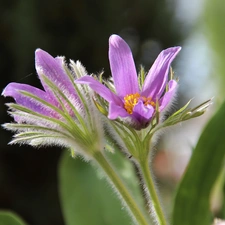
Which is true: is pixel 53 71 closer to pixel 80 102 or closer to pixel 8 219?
pixel 80 102

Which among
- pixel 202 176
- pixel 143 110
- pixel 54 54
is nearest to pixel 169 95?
pixel 143 110

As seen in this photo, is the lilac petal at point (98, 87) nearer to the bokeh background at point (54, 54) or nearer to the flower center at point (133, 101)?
the flower center at point (133, 101)

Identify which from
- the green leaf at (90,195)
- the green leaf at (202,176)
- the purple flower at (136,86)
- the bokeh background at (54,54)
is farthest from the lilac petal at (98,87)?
the bokeh background at (54,54)

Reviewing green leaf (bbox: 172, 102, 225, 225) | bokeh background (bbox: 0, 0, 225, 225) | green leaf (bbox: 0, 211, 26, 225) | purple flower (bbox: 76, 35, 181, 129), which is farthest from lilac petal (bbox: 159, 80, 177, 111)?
bokeh background (bbox: 0, 0, 225, 225)

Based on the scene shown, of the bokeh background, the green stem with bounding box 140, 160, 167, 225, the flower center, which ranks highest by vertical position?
the flower center

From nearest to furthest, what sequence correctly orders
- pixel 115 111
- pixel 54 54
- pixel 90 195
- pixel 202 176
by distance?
1. pixel 115 111
2. pixel 202 176
3. pixel 90 195
4. pixel 54 54

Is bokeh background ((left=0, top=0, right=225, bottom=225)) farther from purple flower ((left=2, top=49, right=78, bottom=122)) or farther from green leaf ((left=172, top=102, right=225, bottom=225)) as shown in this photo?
purple flower ((left=2, top=49, right=78, bottom=122))
